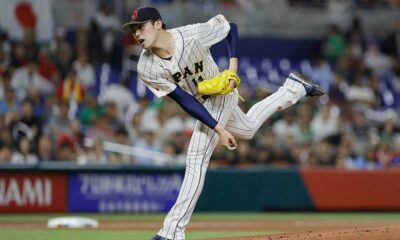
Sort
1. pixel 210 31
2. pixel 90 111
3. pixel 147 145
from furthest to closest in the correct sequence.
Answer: pixel 90 111, pixel 147 145, pixel 210 31

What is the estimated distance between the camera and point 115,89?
52.5ft

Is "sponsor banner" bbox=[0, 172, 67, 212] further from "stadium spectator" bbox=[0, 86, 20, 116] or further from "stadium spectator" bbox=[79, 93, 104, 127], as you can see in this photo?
"stadium spectator" bbox=[79, 93, 104, 127]

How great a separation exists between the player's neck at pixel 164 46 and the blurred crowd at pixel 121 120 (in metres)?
6.16

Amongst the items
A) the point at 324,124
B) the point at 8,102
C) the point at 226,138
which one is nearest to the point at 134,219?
the point at 8,102

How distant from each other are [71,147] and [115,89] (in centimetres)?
222

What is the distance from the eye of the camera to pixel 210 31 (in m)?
8.20

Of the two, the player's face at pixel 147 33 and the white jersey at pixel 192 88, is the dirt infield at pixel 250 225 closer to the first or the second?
the white jersey at pixel 192 88

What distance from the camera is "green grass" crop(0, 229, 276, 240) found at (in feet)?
30.6

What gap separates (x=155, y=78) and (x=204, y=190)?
6.61 m

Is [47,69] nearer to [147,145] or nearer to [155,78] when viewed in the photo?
[147,145]

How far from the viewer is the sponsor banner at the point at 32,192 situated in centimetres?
1352

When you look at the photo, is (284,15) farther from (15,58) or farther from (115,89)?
(15,58)

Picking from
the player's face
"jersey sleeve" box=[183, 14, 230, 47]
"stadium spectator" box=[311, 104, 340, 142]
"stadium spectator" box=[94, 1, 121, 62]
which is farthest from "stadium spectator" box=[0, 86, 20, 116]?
the player's face

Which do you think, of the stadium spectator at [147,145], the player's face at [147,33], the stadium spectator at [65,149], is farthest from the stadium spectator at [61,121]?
the player's face at [147,33]
